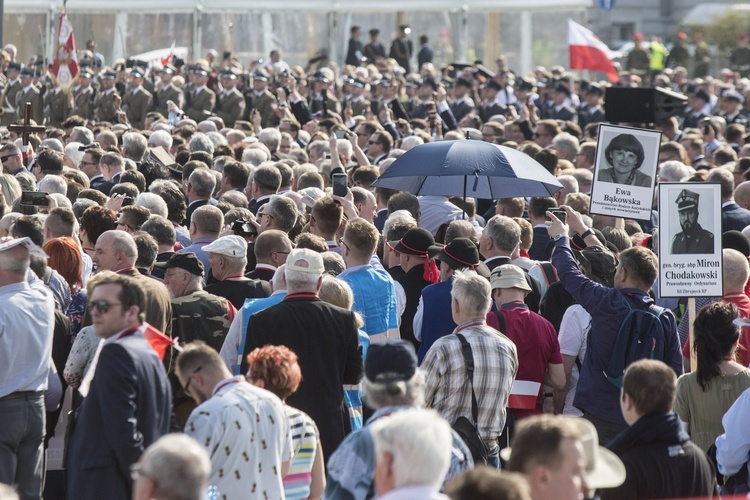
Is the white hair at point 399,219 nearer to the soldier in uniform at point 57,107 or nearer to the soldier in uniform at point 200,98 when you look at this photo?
the soldier in uniform at point 200,98

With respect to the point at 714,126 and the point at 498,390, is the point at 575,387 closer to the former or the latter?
the point at 498,390

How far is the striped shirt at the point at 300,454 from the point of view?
5.31m

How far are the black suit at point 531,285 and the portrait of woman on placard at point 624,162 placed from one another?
1.18 metres

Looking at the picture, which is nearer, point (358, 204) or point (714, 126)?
point (358, 204)

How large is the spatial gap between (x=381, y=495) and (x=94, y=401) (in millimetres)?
1794

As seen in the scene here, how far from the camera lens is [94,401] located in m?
5.18

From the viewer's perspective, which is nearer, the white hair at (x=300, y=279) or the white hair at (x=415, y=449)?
the white hair at (x=415, y=449)

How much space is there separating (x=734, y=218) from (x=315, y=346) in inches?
218

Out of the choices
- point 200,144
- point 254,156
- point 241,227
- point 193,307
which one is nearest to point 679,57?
point 200,144

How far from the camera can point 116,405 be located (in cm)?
506

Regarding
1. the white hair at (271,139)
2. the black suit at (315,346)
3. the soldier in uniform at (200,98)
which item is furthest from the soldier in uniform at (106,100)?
the black suit at (315,346)

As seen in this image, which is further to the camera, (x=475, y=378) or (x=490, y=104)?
(x=490, y=104)

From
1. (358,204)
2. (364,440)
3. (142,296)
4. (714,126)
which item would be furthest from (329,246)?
(714,126)

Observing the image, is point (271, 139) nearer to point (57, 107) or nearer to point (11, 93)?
point (57, 107)
